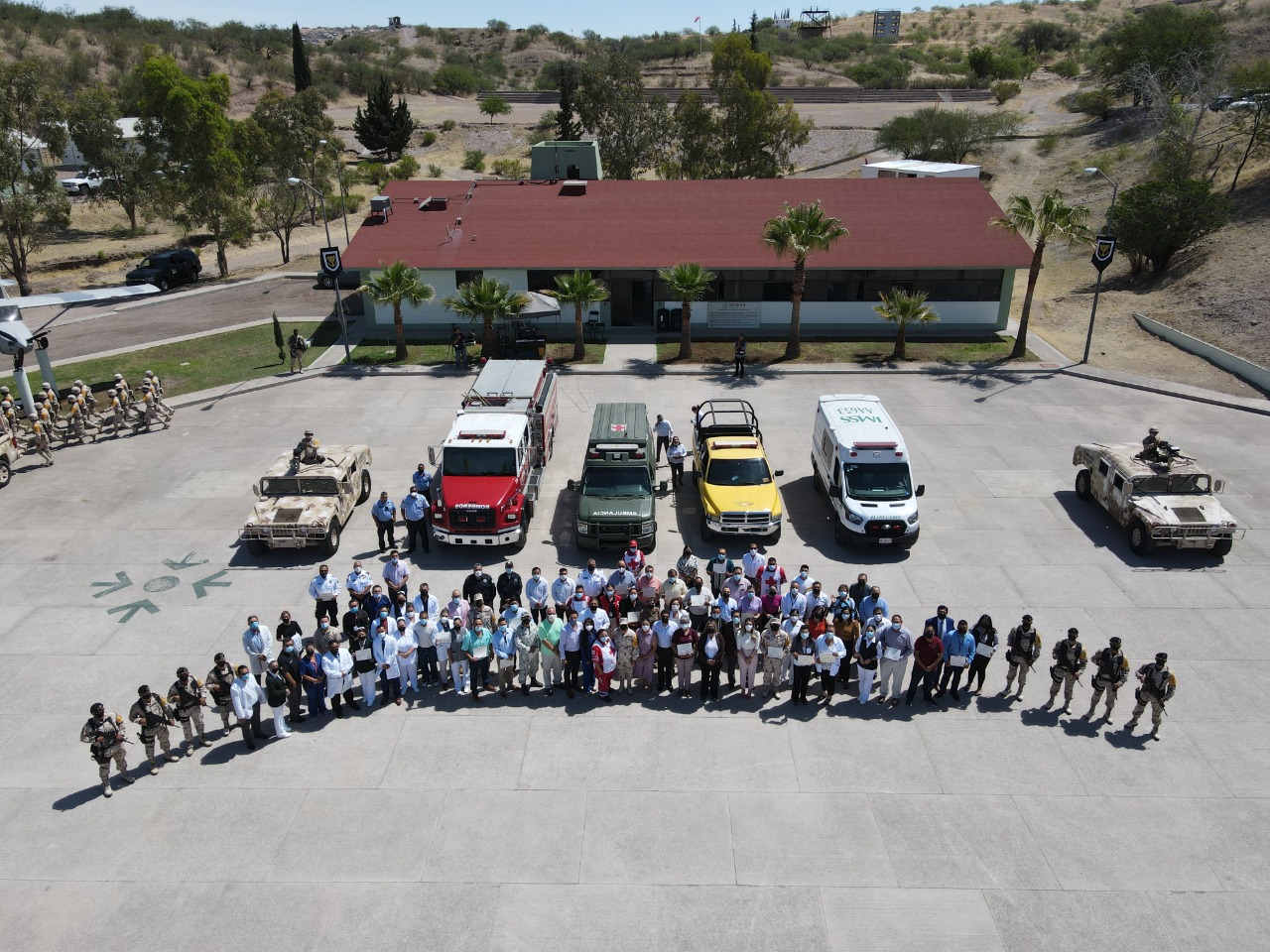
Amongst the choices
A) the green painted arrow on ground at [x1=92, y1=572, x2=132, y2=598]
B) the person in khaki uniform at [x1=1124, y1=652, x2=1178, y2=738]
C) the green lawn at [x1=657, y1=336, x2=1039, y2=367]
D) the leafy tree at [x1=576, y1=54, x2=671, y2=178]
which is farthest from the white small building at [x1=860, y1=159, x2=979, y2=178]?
the green painted arrow on ground at [x1=92, y1=572, x2=132, y2=598]

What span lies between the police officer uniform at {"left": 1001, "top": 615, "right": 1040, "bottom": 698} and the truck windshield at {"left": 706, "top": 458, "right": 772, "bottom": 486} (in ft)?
21.8

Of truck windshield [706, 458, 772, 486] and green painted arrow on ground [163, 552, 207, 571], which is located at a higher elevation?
truck windshield [706, 458, 772, 486]

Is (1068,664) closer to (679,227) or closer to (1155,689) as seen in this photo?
(1155,689)

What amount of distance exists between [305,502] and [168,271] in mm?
30811

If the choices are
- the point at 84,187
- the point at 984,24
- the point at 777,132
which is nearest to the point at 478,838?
the point at 777,132

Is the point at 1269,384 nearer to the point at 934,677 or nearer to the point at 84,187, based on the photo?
the point at 934,677

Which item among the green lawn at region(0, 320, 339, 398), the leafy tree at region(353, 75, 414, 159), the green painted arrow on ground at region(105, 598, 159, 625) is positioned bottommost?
the green painted arrow on ground at region(105, 598, 159, 625)

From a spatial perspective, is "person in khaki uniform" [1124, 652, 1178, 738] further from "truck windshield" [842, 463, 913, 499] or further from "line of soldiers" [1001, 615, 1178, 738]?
"truck windshield" [842, 463, 913, 499]

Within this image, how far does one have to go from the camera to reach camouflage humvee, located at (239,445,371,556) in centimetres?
1802

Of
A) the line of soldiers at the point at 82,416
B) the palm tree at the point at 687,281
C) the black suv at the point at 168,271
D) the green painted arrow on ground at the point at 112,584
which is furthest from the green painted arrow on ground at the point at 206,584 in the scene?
the black suv at the point at 168,271

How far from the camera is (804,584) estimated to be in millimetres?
14633

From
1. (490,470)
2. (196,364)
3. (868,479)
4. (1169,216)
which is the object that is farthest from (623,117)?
(868,479)

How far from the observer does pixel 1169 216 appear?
117ft

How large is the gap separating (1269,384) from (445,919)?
29.1 meters
